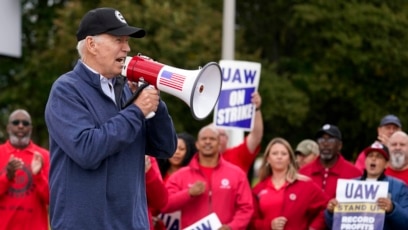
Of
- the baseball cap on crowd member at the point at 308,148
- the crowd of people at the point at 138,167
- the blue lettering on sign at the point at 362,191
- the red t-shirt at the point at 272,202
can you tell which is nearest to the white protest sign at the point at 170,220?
the crowd of people at the point at 138,167

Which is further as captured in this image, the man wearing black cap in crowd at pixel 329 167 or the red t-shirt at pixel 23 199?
the man wearing black cap in crowd at pixel 329 167

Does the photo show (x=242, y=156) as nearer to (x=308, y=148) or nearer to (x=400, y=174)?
(x=308, y=148)

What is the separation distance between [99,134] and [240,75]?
654cm

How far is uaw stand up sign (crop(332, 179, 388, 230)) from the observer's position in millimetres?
8875

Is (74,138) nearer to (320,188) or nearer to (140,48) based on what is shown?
(320,188)

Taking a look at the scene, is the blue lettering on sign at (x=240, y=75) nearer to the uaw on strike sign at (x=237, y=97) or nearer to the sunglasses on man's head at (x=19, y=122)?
the uaw on strike sign at (x=237, y=97)

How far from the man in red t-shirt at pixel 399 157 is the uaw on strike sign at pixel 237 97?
171cm

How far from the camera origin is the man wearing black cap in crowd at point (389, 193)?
889cm

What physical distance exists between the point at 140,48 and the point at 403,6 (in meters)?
8.91

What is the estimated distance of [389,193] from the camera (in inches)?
356

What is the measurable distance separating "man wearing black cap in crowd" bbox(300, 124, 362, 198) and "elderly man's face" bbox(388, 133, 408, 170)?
444 millimetres

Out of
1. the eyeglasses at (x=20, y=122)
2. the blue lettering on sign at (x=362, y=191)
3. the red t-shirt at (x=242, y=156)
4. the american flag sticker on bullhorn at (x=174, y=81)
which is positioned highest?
the american flag sticker on bullhorn at (x=174, y=81)

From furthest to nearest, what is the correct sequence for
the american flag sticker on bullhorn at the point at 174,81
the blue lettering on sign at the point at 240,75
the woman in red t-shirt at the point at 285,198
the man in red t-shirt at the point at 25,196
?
the blue lettering on sign at the point at 240,75 → the man in red t-shirt at the point at 25,196 → the woman in red t-shirt at the point at 285,198 → the american flag sticker on bullhorn at the point at 174,81

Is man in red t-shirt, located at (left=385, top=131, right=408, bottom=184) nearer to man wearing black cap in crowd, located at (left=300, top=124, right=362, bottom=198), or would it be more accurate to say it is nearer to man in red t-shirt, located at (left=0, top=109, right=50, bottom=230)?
man wearing black cap in crowd, located at (left=300, top=124, right=362, bottom=198)
